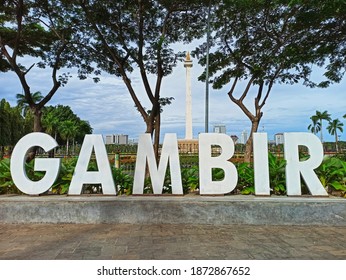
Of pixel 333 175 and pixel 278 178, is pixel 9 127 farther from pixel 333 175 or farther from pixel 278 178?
pixel 333 175

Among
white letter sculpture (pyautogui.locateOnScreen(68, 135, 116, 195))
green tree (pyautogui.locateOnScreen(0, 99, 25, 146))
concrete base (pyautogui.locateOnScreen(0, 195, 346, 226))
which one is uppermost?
green tree (pyautogui.locateOnScreen(0, 99, 25, 146))

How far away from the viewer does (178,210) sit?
5.07 m

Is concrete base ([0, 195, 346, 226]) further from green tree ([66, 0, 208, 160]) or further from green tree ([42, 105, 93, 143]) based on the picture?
green tree ([42, 105, 93, 143])

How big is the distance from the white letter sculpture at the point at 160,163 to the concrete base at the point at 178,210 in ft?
1.00

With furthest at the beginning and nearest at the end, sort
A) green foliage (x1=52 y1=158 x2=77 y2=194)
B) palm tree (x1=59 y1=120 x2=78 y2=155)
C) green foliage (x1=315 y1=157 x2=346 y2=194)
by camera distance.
Answer: palm tree (x1=59 y1=120 x2=78 y2=155) → green foliage (x1=52 y1=158 x2=77 y2=194) → green foliage (x1=315 y1=157 x2=346 y2=194)

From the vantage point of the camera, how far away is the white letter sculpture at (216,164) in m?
5.31

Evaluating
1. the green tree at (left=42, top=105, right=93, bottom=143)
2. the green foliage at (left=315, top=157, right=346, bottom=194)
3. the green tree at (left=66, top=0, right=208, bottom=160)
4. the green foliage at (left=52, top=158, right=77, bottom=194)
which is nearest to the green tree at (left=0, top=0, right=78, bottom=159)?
the green tree at (left=66, top=0, right=208, bottom=160)

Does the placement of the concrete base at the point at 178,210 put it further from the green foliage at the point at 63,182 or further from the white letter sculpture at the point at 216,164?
the green foliage at the point at 63,182

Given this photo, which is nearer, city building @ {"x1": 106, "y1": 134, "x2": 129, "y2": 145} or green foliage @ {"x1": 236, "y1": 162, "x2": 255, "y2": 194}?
green foliage @ {"x1": 236, "y1": 162, "x2": 255, "y2": 194}

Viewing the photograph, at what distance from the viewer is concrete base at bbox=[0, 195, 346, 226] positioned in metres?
4.96

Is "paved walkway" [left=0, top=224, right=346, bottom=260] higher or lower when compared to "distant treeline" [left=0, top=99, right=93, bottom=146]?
lower

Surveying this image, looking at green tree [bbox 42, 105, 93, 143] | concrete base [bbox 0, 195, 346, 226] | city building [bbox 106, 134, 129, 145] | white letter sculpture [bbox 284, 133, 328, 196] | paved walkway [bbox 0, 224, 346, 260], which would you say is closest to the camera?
paved walkway [bbox 0, 224, 346, 260]

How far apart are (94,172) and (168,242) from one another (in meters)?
2.15

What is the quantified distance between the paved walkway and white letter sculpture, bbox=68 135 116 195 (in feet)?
2.40
